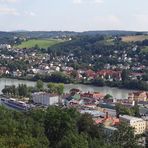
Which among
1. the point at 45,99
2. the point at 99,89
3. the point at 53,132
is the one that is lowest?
the point at 99,89

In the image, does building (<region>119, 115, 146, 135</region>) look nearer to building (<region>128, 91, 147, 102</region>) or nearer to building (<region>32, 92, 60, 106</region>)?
building (<region>128, 91, 147, 102</region>)

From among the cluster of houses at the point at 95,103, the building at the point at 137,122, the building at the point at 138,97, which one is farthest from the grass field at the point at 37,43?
the building at the point at 137,122

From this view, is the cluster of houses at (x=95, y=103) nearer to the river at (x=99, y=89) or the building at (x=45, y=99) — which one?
the building at (x=45, y=99)

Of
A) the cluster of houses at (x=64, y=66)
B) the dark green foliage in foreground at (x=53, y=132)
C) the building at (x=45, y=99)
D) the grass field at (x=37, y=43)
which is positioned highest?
the dark green foliage in foreground at (x=53, y=132)

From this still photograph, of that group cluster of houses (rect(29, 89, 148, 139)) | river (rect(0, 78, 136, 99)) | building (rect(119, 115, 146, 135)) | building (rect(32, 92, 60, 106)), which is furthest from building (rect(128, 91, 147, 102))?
building (rect(119, 115, 146, 135))

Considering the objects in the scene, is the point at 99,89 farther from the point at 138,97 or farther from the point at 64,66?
the point at 64,66

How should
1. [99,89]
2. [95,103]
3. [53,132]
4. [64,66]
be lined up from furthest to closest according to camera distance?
[64,66] < [99,89] < [95,103] < [53,132]

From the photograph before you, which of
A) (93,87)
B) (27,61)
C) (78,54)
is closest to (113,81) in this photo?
(93,87)

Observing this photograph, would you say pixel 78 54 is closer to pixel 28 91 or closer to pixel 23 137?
pixel 28 91

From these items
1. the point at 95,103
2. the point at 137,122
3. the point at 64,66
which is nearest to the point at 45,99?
the point at 95,103
